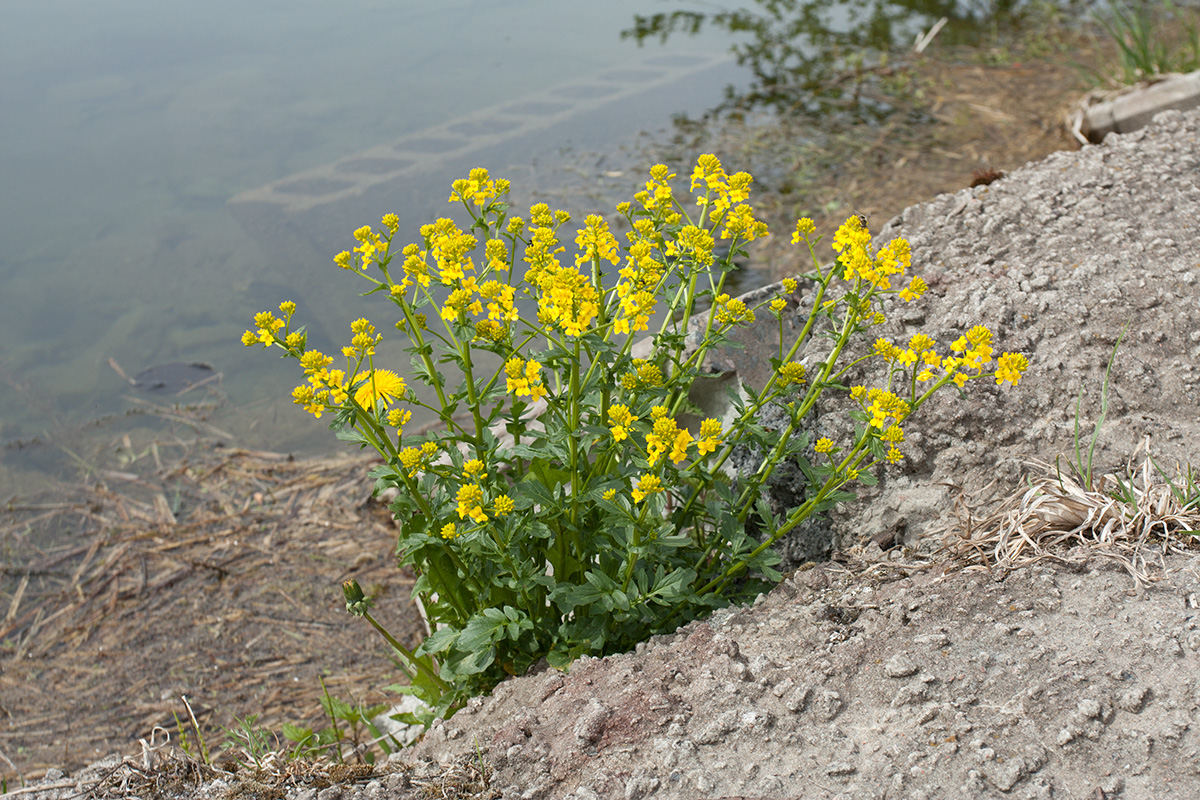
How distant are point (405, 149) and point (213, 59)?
2814mm

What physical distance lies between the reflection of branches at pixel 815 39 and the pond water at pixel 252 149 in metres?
0.04

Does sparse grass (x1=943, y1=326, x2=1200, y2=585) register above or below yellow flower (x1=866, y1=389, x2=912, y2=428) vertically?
below

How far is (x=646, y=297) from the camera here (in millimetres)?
1911

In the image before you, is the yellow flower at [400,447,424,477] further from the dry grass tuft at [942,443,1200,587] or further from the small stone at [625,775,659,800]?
the dry grass tuft at [942,443,1200,587]

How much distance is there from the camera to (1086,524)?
2.18 m

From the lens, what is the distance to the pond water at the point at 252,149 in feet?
16.1

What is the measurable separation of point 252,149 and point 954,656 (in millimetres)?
6504

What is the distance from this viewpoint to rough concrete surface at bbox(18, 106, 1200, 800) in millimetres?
1650

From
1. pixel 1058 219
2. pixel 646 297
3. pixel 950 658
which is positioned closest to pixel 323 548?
pixel 646 297

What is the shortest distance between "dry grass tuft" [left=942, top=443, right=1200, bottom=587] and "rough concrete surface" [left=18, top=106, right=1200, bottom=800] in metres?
0.05

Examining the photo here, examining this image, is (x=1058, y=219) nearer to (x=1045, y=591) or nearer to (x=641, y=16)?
(x=1045, y=591)

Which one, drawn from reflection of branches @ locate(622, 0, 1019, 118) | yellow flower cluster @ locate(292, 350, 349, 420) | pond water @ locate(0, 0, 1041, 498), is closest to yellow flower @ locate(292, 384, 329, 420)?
yellow flower cluster @ locate(292, 350, 349, 420)

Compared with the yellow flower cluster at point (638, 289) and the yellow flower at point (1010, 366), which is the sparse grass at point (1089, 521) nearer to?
the yellow flower at point (1010, 366)

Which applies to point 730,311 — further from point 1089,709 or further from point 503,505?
point 1089,709
